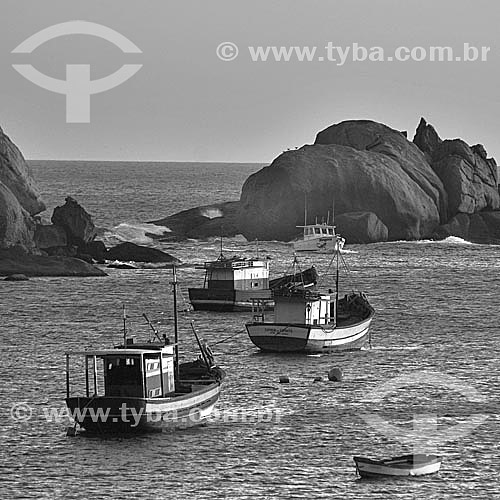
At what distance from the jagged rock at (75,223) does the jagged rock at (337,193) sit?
1516 inches

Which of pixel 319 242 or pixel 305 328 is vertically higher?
pixel 319 242

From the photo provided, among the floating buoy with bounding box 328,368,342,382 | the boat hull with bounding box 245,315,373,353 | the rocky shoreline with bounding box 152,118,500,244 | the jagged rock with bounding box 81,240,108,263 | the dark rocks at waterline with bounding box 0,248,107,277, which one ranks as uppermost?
the rocky shoreline with bounding box 152,118,500,244

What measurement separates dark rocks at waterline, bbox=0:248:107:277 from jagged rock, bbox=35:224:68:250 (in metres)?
7.85

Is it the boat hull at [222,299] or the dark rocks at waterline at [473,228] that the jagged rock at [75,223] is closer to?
the boat hull at [222,299]

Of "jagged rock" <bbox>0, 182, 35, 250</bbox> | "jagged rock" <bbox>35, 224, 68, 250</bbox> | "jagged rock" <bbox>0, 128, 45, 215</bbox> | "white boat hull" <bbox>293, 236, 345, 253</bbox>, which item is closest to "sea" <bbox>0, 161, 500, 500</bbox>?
"jagged rock" <bbox>0, 182, 35, 250</bbox>

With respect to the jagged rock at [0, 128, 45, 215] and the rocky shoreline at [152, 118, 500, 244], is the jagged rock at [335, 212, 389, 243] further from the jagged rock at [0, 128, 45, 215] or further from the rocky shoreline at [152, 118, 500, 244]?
the jagged rock at [0, 128, 45, 215]

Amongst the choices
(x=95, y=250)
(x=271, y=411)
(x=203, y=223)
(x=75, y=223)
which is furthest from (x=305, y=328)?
(x=203, y=223)

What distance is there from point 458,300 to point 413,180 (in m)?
75.4

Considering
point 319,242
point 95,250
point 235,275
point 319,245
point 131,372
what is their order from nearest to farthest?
1. point 131,372
2. point 235,275
3. point 95,250
4. point 319,245
5. point 319,242

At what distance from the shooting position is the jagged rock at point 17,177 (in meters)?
163

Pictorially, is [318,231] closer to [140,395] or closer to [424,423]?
[424,423]

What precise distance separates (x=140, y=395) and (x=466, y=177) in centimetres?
13507

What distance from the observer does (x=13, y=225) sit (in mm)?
136000

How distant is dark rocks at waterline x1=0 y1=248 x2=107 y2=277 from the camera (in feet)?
416
